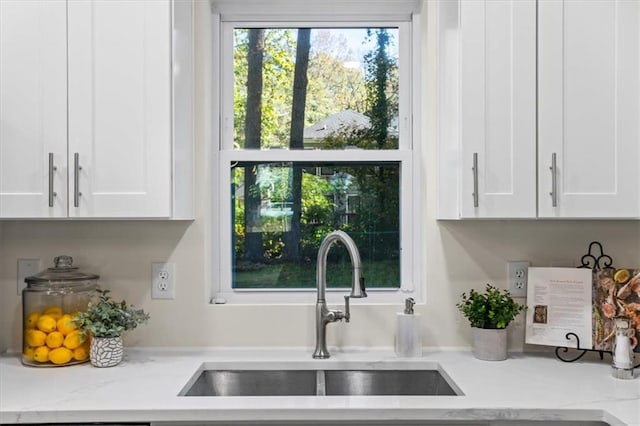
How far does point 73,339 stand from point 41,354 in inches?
4.2

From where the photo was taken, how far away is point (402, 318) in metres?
2.03

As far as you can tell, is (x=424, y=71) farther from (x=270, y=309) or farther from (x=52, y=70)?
(x=52, y=70)

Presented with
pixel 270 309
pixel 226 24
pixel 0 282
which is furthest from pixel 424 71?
pixel 0 282

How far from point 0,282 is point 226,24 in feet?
4.19

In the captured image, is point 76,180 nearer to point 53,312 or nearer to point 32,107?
point 32,107

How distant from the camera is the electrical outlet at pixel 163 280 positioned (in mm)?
2141

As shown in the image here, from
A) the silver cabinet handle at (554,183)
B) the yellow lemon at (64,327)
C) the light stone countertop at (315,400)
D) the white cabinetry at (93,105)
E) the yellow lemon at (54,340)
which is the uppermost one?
the white cabinetry at (93,105)

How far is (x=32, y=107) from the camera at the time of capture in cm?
183

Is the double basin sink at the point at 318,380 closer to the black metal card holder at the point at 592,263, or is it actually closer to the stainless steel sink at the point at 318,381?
the stainless steel sink at the point at 318,381

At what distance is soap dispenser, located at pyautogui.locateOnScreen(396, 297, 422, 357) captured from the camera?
2.02 meters

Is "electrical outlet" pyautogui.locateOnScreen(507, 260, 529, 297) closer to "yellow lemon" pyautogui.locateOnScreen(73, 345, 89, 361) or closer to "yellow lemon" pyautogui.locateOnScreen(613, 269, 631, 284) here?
"yellow lemon" pyautogui.locateOnScreen(613, 269, 631, 284)

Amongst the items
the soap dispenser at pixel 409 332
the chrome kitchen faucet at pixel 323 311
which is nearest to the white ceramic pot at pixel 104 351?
the chrome kitchen faucet at pixel 323 311

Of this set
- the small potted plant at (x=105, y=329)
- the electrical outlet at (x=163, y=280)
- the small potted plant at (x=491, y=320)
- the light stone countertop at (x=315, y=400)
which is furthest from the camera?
the electrical outlet at (x=163, y=280)

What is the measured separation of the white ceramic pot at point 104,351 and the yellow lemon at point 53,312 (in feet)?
0.53
